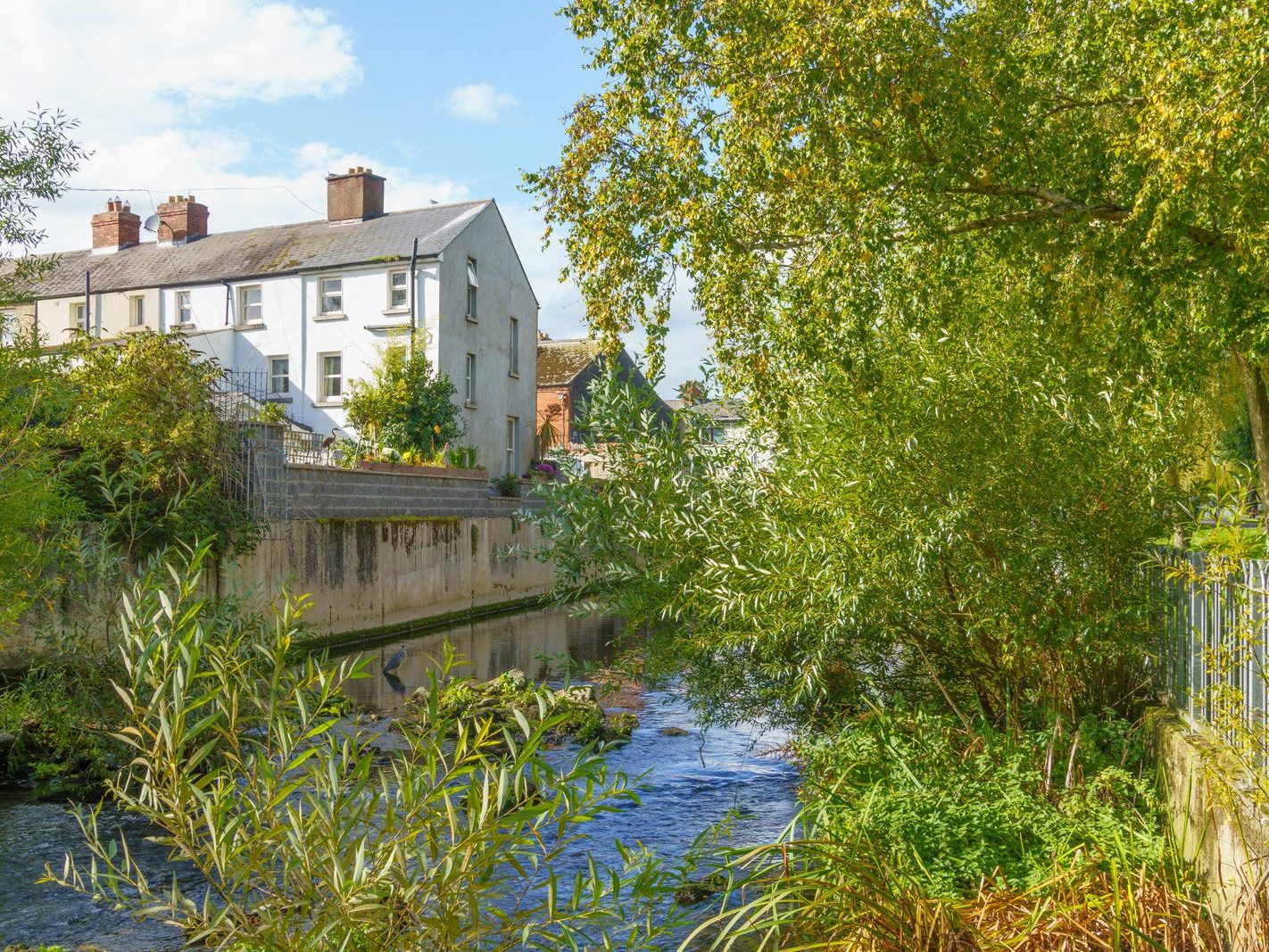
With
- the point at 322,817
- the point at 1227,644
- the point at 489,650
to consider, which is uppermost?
the point at 1227,644

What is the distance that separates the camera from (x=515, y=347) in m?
38.6

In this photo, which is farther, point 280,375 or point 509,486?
point 280,375

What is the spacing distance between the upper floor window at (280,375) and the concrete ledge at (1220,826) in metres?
31.0

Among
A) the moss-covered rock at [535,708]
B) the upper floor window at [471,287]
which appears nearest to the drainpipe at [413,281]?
the upper floor window at [471,287]

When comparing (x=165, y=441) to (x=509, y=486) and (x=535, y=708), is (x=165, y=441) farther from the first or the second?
(x=509, y=486)

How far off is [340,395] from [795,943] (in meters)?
30.0

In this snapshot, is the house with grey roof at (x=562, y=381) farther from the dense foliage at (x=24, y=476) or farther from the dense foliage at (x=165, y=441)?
the dense foliage at (x=24, y=476)

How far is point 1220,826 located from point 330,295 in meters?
31.9

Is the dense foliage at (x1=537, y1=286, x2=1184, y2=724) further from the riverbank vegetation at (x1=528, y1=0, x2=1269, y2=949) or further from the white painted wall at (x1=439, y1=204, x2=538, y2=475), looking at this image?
the white painted wall at (x1=439, y1=204, x2=538, y2=475)

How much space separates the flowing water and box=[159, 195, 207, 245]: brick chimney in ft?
89.3

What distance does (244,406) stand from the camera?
57.0 feet

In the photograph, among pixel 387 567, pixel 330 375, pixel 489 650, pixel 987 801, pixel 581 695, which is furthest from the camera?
pixel 330 375

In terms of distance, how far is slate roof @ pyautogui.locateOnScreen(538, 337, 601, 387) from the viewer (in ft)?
147

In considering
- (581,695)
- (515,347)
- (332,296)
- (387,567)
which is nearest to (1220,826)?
(581,695)
